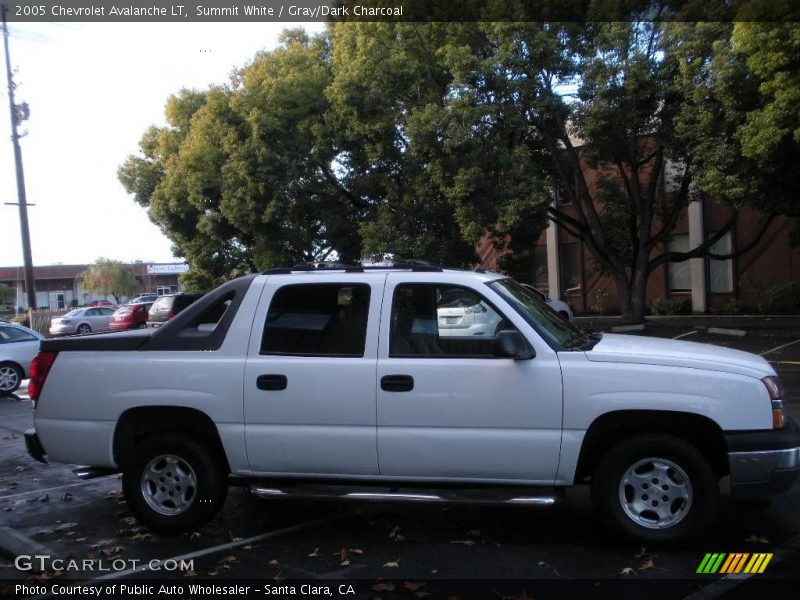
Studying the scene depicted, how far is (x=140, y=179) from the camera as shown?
104 feet

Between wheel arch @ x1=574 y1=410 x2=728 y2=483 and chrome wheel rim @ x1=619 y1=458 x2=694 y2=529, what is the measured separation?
0.23m

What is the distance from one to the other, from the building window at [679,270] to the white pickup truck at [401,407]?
22.9m

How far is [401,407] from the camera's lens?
511 centimetres

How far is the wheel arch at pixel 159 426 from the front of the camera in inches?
216

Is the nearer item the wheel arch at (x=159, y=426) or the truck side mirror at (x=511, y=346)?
the truck side mirror at (x=511, y=346)

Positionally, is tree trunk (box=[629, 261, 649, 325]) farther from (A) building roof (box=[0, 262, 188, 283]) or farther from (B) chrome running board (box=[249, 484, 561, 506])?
(A) building roof (box=[0, 262, 188, 283])

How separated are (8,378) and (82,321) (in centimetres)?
2208

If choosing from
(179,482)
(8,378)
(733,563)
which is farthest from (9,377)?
(733,563)

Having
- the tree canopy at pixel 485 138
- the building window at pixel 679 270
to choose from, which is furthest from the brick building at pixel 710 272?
the tree canopy at pixel 485 138

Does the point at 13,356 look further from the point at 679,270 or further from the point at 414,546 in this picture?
the point at 679,270

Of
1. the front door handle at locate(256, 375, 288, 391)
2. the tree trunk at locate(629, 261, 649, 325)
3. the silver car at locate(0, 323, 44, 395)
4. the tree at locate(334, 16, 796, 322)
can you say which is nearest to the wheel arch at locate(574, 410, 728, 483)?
the front door handle at locate(256, 375, 288, 391)

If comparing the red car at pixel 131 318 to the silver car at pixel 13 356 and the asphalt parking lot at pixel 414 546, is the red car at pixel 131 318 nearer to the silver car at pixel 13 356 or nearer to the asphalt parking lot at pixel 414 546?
the silver car at pixel 13 356

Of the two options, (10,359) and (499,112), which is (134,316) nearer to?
(10,359)

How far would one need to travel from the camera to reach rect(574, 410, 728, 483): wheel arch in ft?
16.0
